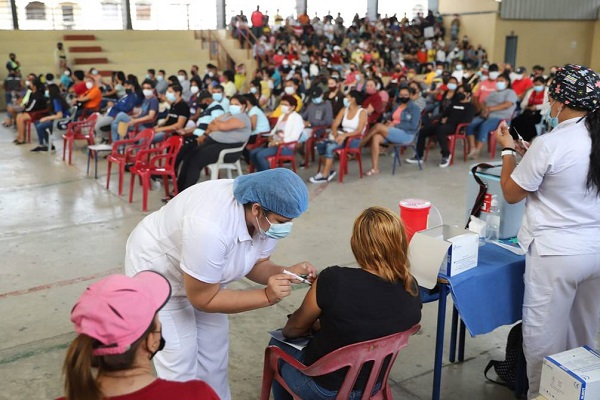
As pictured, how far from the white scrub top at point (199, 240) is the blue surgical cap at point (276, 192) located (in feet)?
0.22

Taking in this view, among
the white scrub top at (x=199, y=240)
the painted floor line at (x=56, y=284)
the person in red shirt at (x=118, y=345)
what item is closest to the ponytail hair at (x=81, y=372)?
the person in red shirt at (x=118, y=345)

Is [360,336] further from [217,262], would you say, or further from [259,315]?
[259,315]

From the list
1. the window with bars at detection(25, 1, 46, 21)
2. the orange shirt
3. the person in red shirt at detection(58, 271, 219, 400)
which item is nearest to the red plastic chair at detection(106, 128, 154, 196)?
the orange shirt

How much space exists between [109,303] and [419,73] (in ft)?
60.4

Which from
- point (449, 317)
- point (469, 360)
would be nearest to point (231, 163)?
point (449, 317)

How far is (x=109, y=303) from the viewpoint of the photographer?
143cm

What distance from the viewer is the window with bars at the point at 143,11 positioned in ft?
64.8

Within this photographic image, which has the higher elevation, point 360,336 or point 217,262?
point 217,262

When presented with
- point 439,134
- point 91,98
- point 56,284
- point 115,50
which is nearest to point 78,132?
point 91,98

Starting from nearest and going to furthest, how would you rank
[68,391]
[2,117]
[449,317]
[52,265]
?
[68,391]
[449,317]
[52,265]
[2,117]

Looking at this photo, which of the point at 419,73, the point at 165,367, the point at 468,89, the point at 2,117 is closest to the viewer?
the point at 165,367

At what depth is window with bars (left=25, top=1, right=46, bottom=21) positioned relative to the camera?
18.6m

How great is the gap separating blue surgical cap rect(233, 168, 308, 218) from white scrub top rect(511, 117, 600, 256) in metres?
1.02

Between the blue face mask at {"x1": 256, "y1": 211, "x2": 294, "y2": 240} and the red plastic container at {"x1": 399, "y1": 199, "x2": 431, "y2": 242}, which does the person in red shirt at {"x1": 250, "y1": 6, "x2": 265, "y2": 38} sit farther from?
the blue face mask at {"x1": 256, "y1": 211, "x2": 294, "y2": 240}
